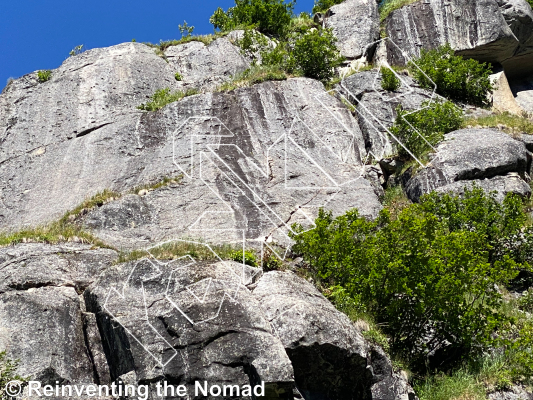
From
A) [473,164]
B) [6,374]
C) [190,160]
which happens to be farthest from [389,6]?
[6,374]

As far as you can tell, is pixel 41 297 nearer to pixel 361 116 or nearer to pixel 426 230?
pixel 426 230

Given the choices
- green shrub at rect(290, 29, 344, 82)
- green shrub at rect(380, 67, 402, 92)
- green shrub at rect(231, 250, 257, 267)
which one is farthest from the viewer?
green shrub at rect(290, 29, 344, 82)

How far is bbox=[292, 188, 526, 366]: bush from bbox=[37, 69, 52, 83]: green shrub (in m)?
12.9

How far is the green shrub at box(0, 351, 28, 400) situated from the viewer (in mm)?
10023

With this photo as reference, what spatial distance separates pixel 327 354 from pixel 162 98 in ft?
39.8

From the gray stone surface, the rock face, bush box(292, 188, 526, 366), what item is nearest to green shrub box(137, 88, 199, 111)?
the gray stone surface

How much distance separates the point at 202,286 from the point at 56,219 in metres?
6.20

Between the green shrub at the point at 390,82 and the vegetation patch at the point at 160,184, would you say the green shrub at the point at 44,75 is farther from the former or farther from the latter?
the green shrub at the point at 390,82

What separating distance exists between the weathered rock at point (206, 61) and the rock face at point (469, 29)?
5683 mm

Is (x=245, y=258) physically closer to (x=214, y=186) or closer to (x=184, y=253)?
(x=184, y=253)

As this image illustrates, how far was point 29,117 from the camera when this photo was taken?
70.3 ft

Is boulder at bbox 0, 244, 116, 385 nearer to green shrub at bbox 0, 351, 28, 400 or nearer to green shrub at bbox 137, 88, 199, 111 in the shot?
green shrub at bbox 0, 351, 28, 400

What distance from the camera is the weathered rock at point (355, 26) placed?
25.9 m

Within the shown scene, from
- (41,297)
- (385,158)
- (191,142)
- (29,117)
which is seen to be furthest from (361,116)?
(41,297)
